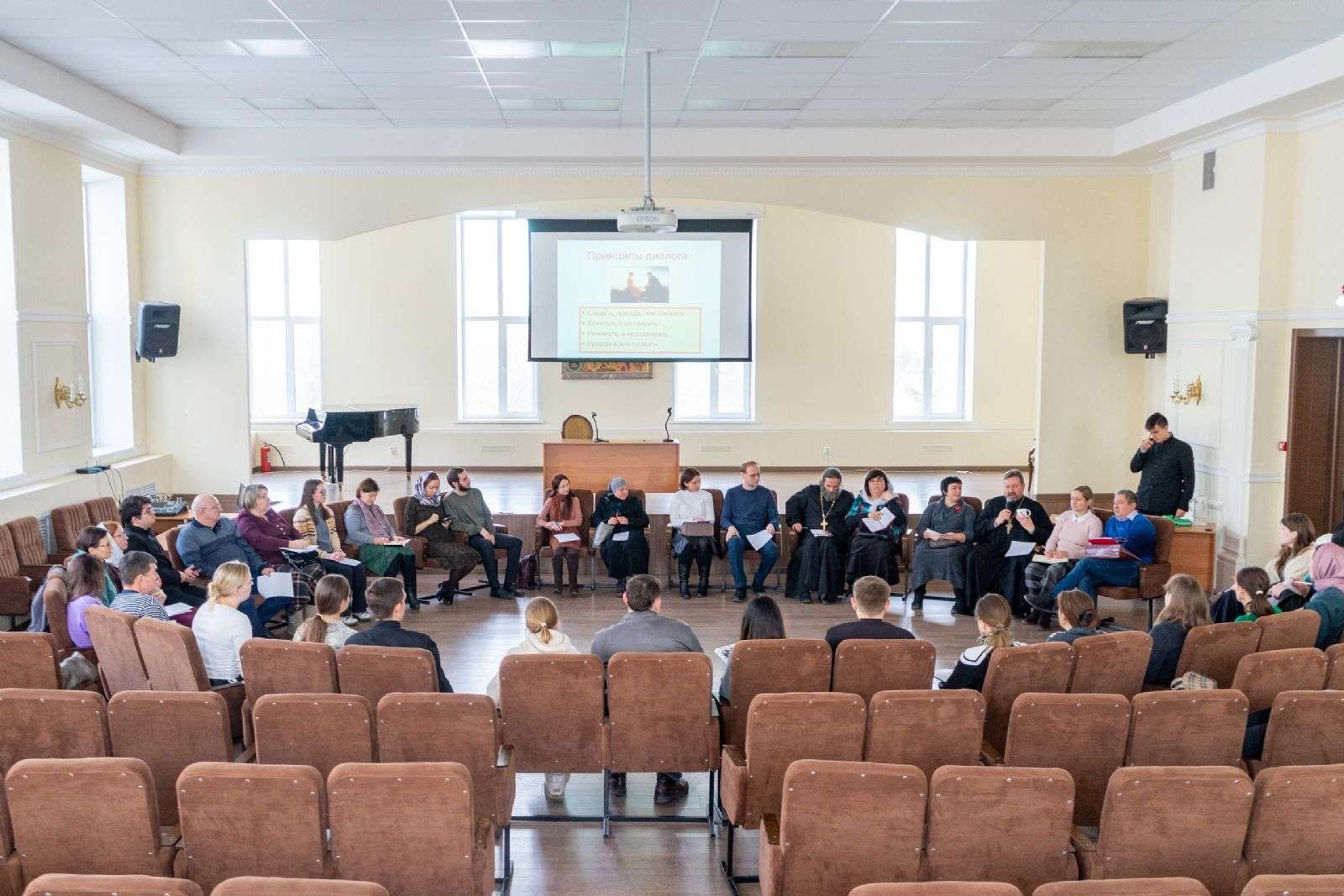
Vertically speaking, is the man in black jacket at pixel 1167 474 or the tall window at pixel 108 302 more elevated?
the tall window at pixel 108 302

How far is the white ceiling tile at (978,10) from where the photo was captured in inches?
264

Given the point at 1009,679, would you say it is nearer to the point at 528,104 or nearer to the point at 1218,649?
the point at 1218,649

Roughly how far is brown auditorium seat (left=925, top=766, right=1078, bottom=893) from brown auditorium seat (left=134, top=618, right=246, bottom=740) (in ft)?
10.3

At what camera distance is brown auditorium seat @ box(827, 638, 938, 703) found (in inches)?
195

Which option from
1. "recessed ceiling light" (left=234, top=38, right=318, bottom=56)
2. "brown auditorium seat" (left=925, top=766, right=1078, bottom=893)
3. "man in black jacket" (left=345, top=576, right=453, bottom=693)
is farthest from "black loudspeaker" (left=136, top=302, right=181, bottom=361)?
"brown auditorium seat" (left=925, top=766, right=1078, bottom=893)

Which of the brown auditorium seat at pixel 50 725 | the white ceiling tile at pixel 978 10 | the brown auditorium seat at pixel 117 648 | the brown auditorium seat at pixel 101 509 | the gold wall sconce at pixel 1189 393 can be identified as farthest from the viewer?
the gold wall sconce at pixel 1189 393

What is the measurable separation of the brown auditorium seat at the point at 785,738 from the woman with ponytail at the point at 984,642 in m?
1.09

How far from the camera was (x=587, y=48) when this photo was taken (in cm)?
782

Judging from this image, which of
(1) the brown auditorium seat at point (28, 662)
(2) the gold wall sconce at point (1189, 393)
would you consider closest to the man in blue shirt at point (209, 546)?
(1) the brown auditorium seat at point (28, 662)

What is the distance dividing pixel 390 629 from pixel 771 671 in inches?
68.9

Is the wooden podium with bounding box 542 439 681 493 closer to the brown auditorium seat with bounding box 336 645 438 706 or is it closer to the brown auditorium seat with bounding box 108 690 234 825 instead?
the brown auditorium seat with bounding box 336 645 438 706

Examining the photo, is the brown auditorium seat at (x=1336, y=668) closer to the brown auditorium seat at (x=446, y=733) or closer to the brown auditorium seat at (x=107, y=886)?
the brown auditorium seat at (x=446, y=733)

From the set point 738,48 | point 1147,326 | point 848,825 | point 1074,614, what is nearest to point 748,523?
point 738,48

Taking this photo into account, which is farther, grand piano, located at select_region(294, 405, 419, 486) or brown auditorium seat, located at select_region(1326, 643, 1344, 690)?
grand piano, located at select_region(294, 405, 419, 486)
